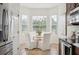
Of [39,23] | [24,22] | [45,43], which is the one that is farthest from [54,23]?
[24,22]

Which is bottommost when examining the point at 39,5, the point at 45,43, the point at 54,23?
the point at 45,43

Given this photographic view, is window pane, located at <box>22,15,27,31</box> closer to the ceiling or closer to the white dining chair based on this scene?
the ceiling

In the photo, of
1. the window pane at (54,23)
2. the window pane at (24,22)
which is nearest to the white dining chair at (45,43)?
the window pane at (54,23)

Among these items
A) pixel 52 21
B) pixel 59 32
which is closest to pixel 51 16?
pixel 52 21

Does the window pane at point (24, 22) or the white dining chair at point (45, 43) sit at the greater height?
the window pane at point (24, 22)

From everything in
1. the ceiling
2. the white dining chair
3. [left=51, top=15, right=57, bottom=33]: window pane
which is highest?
the ceiling

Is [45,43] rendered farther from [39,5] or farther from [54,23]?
[39,5]

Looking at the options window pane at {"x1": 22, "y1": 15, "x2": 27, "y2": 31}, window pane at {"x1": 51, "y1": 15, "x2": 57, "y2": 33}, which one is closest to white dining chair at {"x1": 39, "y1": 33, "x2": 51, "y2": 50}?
window pane at {"x1": 51, "y1": 15, "x2": 57, "y2": 33}

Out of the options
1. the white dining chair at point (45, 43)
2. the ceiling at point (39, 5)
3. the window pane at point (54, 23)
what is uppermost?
the ceiling at point (39, 5)

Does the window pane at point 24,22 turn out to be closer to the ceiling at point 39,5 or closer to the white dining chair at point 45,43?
the ceiling at point 39,5

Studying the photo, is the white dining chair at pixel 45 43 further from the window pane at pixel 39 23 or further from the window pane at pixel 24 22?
the window pane at pixel 24 22

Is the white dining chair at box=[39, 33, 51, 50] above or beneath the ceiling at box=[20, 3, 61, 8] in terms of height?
beneath

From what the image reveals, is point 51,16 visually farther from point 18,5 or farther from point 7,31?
point 7,31

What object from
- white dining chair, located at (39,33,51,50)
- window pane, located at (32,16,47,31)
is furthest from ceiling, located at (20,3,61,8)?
white dining chair, located at (39,33,51,50)
